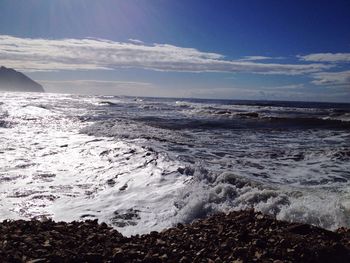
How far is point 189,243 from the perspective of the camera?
5051mm

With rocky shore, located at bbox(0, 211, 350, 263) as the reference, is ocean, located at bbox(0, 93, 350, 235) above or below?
below

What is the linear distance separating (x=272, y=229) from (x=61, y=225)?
3.40 metres

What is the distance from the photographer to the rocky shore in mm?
4516

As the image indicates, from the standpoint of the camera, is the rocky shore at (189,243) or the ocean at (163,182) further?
the ocean at (163,182)

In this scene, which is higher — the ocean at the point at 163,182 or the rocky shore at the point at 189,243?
the rocky shore at the point at 189,243

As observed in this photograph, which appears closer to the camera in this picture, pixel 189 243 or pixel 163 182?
pixel 189 243

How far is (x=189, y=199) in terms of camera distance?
8.05 meters

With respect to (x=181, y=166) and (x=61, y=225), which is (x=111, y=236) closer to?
(x=61, y=225)

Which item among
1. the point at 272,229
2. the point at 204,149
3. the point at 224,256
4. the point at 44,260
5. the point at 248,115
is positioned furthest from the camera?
the point at 248,115

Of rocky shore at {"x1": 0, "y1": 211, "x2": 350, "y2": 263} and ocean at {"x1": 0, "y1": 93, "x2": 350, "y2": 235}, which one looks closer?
rocky shore at {"x1": 0, "y1": 211, "x2": 350, "y2": 263}

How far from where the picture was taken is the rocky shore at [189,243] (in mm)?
4516

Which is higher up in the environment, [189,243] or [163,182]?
[189,243]

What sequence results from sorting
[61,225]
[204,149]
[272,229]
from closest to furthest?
1. [272,229]
2. [61,225]
3. [204,149]

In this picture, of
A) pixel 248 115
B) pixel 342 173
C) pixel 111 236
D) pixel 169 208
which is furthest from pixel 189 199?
pixel 248 115
